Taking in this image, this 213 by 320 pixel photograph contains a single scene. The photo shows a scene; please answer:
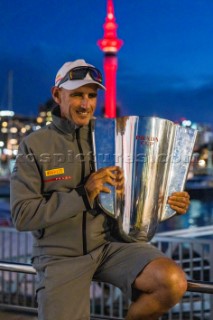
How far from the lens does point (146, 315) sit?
2.87 metres

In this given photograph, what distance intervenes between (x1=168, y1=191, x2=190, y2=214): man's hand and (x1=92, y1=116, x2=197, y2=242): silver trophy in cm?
3

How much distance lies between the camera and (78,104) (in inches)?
122

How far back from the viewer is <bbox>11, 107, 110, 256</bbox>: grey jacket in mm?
2844

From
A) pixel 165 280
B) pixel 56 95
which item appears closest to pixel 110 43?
pixel 56 95

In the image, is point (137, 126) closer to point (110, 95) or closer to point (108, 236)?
point (108, 236)

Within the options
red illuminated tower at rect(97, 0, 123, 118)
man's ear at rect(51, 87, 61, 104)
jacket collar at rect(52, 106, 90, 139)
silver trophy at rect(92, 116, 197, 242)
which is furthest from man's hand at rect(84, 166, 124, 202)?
red illuminated tower at rect(97, 0, 123, 118)

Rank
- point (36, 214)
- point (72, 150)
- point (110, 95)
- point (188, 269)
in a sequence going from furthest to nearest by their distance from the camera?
point (110, 95), point (188, 269), point (72, 150), point (36, 214)

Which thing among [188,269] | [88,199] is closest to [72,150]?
[88,199]

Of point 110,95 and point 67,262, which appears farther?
point 110,95

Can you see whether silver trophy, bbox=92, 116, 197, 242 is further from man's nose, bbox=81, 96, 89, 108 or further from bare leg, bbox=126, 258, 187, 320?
bare leg, bbox=126, 258, 187, 320

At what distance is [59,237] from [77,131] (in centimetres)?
62

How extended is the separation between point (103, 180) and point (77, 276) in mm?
578

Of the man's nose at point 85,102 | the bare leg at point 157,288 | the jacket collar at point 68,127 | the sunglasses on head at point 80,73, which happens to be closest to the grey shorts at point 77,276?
the bare leg at point 157,288

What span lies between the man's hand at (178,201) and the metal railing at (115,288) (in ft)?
9.56
